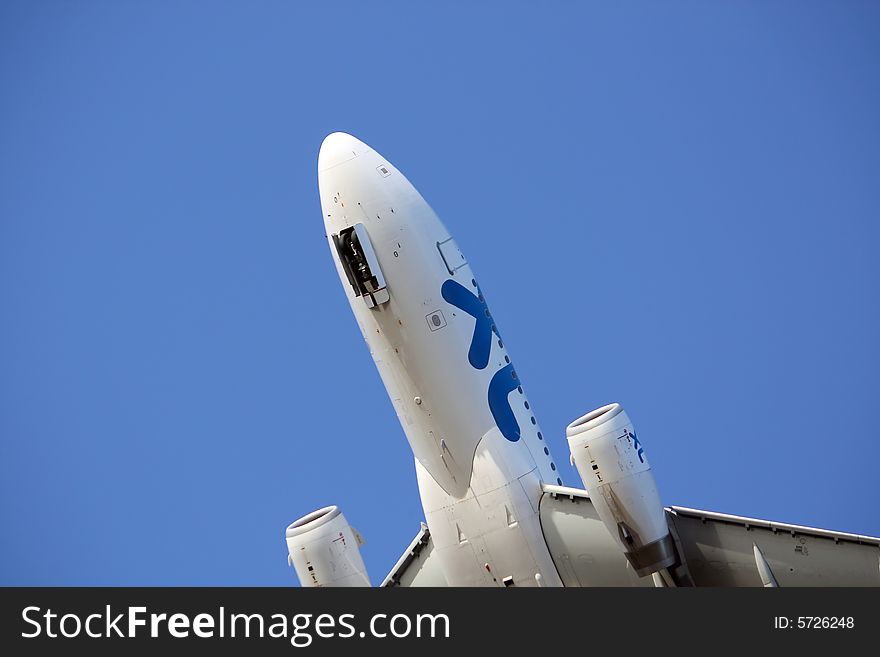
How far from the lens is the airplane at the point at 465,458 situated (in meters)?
31.2

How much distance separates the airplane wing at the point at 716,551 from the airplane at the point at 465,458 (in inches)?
1.2

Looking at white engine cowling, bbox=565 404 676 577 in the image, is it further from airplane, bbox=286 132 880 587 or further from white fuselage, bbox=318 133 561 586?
white fuselage, bbox=318 133 561 586

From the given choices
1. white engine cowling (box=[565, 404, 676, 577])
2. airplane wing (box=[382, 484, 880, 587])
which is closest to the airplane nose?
white engine cowling (box=[565, 404, 676, 577])

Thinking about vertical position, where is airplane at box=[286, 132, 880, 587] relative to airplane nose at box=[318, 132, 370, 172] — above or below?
below

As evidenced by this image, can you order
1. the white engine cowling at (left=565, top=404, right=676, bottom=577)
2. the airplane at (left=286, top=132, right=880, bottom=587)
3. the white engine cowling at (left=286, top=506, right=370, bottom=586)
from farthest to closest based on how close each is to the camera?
the white engine cowling at (left=286, top=506, right=370, bottom=586) < the airplane at (left=286, top=132, right=880, bottom=587) < the white engine cowling at (left=565, top=404, right=676, bottom=577)

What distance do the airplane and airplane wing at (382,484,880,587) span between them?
0.03 meters

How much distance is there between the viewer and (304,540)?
3241cm

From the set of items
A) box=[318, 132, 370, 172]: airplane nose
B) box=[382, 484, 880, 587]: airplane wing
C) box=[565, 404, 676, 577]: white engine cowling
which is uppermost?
box=[318, 132, 370, 172]: airplane nose

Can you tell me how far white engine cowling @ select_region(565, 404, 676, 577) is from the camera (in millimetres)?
30422

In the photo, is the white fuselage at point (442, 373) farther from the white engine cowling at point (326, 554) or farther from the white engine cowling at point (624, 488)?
the white engine cowling at point (624, 488)

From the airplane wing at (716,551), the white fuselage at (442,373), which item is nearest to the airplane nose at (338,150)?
the white fuselage at (442,373)

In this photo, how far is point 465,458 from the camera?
32.2 metres
